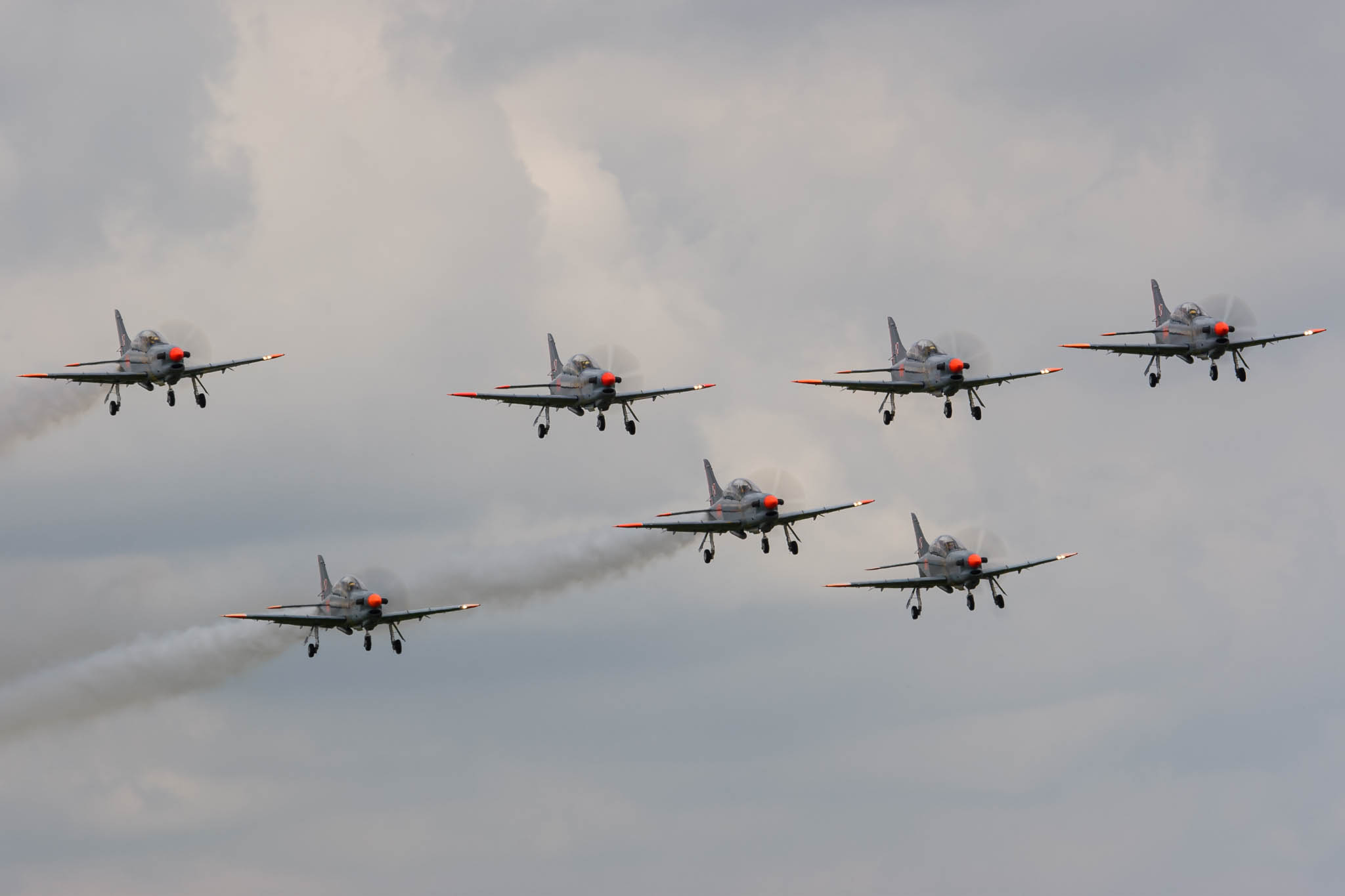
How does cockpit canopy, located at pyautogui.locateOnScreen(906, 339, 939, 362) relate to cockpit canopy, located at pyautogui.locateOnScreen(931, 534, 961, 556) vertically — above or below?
above

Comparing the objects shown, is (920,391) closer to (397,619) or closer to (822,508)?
(822,508)

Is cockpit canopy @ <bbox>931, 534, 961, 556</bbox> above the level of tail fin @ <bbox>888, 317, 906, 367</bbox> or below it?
below

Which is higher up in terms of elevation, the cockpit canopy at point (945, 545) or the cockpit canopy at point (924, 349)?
the cockpit canopy at point (924, 349)

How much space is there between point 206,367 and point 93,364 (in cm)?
703

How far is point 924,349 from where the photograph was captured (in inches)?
6033

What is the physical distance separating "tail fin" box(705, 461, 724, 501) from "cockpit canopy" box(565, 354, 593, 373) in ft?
32.2

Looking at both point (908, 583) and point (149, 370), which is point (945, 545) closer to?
point (908, 583)

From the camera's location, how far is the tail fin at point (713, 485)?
153250mm

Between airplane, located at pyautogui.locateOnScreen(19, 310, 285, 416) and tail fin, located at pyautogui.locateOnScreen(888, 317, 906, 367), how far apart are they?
38.4 m

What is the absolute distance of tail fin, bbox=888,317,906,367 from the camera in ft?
520

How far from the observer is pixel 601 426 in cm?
15312

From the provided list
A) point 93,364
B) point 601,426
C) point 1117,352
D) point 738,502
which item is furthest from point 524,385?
point 1117,352

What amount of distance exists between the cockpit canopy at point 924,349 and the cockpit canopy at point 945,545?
12.2 metres

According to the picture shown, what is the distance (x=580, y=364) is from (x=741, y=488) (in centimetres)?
1325
